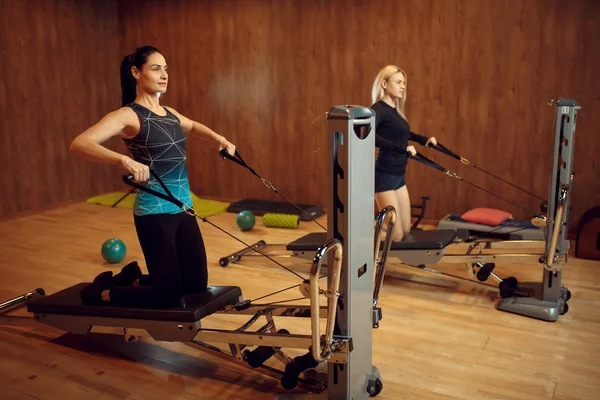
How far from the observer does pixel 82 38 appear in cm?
599

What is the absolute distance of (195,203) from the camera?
587 centimetres

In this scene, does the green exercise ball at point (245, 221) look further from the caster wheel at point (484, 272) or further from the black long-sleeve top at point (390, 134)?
the caster wheel at point (484, 272)

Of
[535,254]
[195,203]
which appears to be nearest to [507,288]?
[535,254]

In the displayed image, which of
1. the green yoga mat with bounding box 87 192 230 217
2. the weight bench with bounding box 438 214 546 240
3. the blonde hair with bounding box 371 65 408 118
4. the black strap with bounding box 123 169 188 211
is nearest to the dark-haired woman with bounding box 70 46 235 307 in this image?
the black strap with bounding box 123 169 188 211

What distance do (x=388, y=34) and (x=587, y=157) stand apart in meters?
1.75

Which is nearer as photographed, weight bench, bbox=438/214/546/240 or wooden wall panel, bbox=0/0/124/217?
weight bench, bbox=438/214/546/240

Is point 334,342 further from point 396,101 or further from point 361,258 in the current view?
point 396,101

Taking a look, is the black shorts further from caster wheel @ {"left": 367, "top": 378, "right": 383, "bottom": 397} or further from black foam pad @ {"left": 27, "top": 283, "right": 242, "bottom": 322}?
caster wheel @ {"left": 367, "top": 378, "right": 383, "bottom": 397}

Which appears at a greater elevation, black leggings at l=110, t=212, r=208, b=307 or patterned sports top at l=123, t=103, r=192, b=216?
patterned sports top at l=123, t=103, r=192, b=216

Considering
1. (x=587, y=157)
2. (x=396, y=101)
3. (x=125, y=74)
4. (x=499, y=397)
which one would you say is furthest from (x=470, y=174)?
(x=125, y=74)

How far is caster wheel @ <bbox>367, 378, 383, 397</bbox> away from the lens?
2295 millimetres

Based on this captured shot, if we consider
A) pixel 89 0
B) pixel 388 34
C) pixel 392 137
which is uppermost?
pixel 89 0

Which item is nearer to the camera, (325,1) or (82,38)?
(325,1)

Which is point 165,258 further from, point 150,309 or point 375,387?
point 375,387
